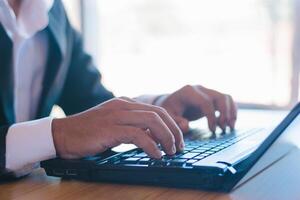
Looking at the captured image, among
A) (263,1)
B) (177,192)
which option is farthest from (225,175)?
(263,1)

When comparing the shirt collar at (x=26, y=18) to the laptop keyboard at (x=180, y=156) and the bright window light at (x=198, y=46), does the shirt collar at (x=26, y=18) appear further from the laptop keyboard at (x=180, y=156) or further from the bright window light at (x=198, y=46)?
the bright window light at (x=198, y=46)

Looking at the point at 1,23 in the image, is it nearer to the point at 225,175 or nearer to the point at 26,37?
the point at 26,37

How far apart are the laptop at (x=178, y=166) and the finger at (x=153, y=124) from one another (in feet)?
0.07

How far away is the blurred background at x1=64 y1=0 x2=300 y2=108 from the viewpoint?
1.84 meters

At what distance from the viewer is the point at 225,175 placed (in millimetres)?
637

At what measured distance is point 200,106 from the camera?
1.04m

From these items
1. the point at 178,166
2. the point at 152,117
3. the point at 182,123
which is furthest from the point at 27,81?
the point at 178,166

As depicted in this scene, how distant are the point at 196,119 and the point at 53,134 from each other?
16.0 inches

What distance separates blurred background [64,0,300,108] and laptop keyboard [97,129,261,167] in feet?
3.44

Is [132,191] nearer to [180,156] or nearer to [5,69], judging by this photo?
[180,156]

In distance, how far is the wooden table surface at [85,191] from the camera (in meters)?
0.63

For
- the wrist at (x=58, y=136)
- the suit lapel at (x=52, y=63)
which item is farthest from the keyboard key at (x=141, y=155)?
the suit lapel at (x=52, y=63)

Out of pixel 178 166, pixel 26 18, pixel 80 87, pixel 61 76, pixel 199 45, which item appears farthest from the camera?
pixel 199 45

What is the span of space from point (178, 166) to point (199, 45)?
1421 millimetres
